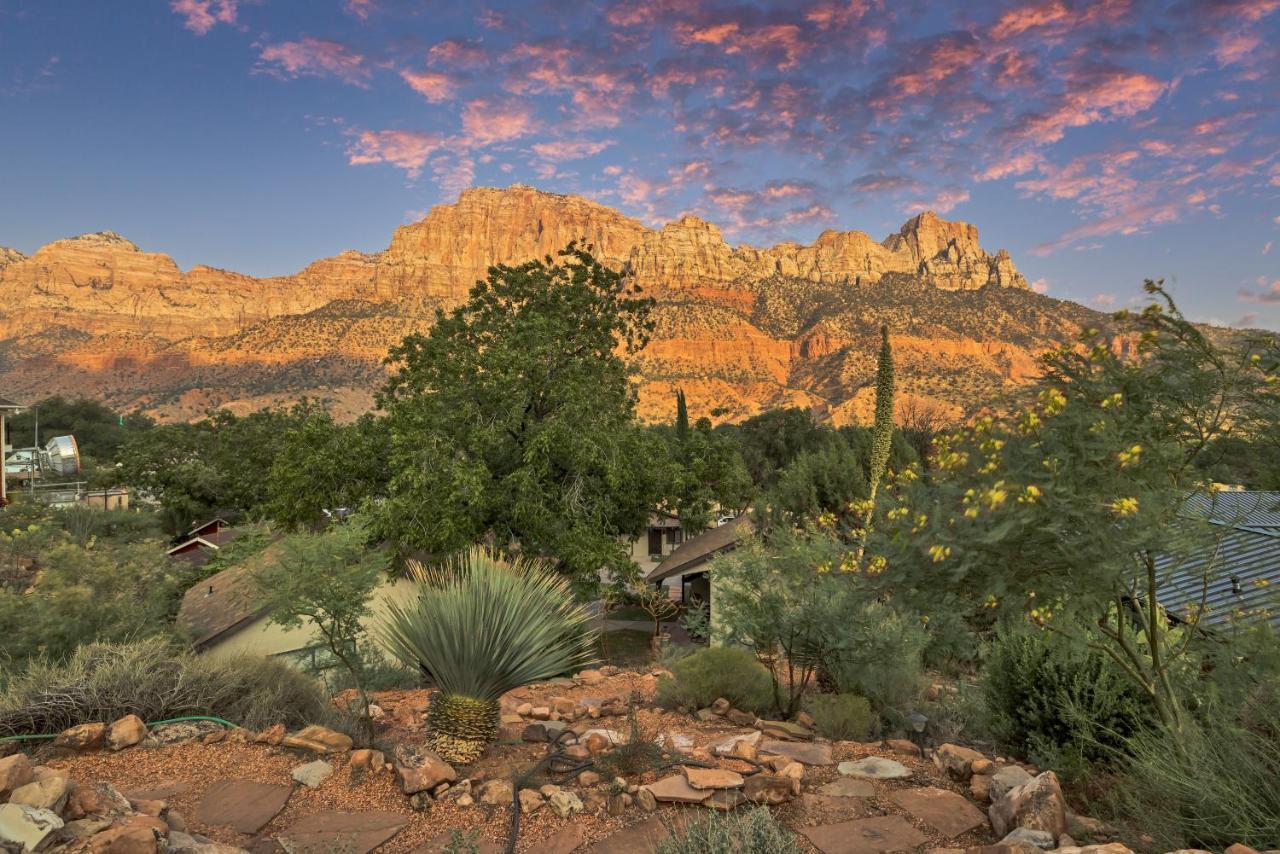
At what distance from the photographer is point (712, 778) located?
4.55 meters

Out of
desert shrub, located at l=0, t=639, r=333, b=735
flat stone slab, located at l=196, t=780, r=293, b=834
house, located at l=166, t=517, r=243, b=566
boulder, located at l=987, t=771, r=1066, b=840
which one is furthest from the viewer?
house, located at l=166, t=517, r=243, b=566

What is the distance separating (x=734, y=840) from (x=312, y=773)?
11.0 feet

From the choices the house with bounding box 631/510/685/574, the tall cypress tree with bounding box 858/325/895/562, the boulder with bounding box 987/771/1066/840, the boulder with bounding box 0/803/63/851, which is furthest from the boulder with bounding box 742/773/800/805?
the house with bounding box 631/510/685/574

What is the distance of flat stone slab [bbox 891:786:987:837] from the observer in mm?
4078

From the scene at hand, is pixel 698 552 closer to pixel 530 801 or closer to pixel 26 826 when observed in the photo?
pixel 530 801

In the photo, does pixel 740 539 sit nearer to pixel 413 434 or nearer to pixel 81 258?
pixel 413 434

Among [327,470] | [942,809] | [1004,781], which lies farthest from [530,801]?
[327,470]

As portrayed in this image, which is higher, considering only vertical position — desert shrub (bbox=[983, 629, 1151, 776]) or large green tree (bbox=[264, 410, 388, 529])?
large green tree (bbox=[264, 410, 388, 529])

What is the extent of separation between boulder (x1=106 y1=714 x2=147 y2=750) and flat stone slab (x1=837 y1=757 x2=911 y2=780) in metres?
5.37

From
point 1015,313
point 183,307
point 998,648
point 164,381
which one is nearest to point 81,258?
point 183,307

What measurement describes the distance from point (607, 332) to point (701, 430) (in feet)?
16.2

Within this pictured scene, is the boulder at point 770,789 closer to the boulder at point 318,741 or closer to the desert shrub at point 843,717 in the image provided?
the desert shrub at point 843,717

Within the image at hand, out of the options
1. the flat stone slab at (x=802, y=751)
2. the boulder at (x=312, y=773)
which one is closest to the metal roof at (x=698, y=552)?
the flat stone slab at (x=802, y=751)

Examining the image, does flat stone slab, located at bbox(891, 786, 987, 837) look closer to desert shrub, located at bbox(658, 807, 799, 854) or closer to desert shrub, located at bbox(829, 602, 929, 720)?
desert shrub, located at bbox(658, 807, 799, 854)
